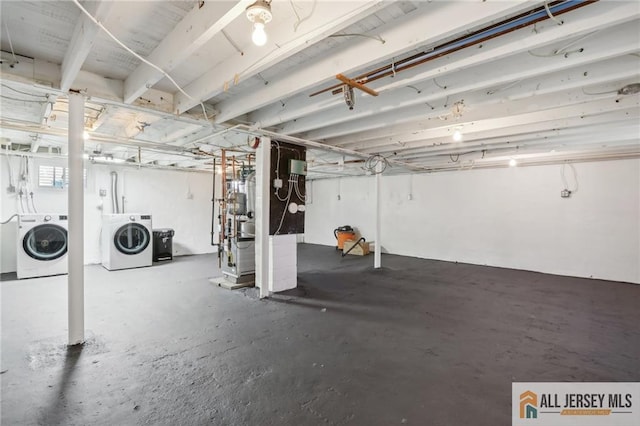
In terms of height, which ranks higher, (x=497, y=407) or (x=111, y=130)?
(x=111, y=130)

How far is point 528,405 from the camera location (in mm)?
1863

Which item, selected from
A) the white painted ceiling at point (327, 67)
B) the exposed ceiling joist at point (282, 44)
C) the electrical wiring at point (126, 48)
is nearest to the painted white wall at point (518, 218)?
the white painted ceiling at point (327, 67)

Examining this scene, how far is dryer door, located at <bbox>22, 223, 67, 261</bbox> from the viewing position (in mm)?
4863

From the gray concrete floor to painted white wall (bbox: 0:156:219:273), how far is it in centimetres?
159

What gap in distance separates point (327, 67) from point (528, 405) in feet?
9.07

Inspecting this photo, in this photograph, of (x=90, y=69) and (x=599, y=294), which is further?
(x=599, y=294)

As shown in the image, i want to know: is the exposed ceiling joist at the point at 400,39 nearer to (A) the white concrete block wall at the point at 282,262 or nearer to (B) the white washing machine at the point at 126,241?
(A) the white concrete block wall at the point at 282,262

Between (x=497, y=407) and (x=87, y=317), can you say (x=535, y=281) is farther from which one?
(x=87, y=317)

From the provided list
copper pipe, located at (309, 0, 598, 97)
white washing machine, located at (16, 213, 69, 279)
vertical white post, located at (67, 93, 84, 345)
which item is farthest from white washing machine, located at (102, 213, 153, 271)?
copper pipe, located at (309, 0, 598, 97)

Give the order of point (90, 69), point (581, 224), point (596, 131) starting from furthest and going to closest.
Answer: point (581, 224)
point (596, 131)
point (90, 69)

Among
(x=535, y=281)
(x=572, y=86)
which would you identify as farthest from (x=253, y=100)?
(x=535, y=281)

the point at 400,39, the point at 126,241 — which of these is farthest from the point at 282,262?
the point at 126,241

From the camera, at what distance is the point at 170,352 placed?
2477mm

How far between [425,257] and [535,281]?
256cm
